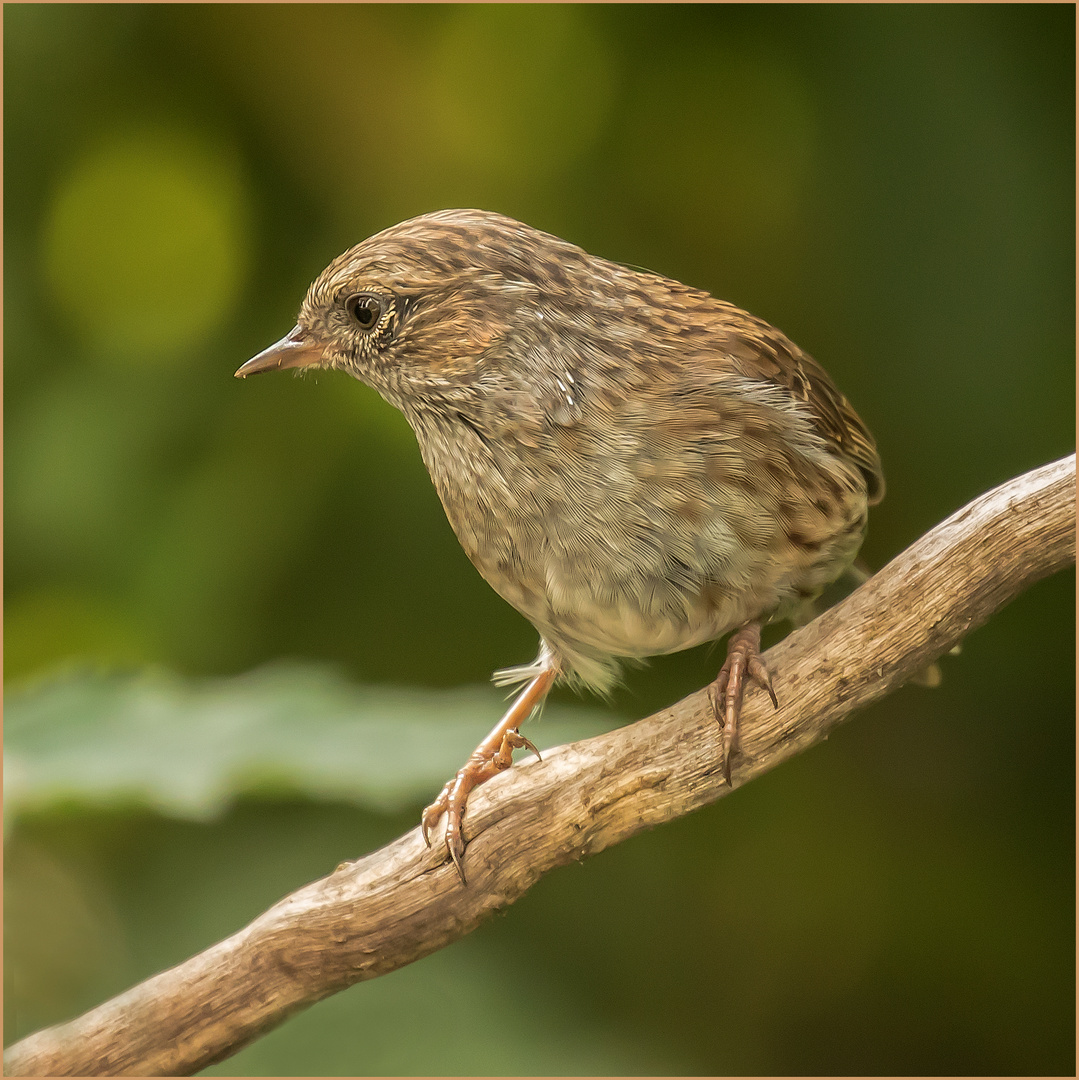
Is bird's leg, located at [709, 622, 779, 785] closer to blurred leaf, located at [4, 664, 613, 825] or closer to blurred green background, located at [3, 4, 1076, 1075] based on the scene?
blurred leaf, located at [4, 664, 613, 825]

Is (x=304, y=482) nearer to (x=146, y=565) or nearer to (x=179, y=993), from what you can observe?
(x=146, y=565)

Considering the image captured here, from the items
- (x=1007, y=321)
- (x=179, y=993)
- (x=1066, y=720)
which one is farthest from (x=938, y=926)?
(x=179, y=993)

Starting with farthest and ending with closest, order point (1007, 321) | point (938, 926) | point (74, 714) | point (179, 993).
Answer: point (938, 926)
point (1007, 321)
point (74, 714)
point (179, 993)

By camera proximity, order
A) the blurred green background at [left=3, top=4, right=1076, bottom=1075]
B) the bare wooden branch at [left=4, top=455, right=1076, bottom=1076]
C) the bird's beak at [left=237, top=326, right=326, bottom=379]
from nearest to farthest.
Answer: the bare wooden branch at [left=4, top=455, right=1076, bottom=1076] → the bird's beak at [left=237, top=326, right=326, bottom=379] → the blurred green background at [left=3, top=4, right=1076, bottom=1075]

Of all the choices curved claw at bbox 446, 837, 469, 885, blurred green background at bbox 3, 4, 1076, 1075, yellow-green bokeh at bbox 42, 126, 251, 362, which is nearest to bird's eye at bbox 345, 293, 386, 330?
curved claw at bbox 446, 837, 469, 885

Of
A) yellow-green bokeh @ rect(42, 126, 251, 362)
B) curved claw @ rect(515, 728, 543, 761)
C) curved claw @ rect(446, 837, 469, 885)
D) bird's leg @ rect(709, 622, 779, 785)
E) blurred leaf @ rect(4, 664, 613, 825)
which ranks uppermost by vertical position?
yellow-green bokeh @ rect(42, 126, 251, 362)

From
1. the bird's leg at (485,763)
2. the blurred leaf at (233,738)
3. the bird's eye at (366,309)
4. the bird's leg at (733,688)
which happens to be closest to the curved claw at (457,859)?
the bird's leg at (485,763)
